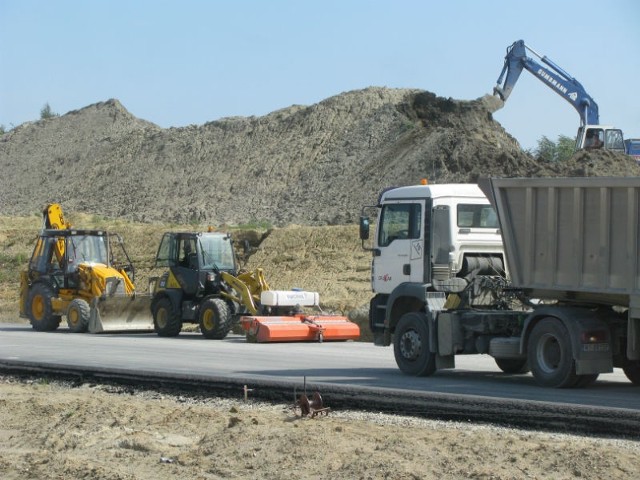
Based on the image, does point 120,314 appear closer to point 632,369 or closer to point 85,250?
point 85,250

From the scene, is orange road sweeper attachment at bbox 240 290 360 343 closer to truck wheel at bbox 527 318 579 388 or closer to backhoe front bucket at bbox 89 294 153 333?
backhoe front bucket at bbox 89 294 153 333

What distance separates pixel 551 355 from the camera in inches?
588

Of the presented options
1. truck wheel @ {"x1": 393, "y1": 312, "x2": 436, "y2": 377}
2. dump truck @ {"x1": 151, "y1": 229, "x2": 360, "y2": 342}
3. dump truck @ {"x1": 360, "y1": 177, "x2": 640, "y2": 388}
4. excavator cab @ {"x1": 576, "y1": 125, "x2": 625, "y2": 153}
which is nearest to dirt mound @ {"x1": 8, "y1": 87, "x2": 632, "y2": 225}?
excavator cab @ {"x1": 576, "y1": 125, "x2": 625, "y2": 153}

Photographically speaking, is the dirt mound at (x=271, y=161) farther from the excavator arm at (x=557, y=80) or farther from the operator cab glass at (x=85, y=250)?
the operator cab glass at (x=85, y=250)

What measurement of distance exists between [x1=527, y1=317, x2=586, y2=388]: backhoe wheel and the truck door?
8.81 feet

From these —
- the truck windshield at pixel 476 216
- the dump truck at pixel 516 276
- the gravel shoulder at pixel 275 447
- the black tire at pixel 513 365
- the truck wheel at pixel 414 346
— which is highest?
the truck windshield at pixel 476 216

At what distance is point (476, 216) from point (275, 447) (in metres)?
7.80

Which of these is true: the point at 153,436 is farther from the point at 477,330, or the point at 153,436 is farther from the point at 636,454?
the point at 477,330

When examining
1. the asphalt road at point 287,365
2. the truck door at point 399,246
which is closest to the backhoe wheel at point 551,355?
the asphalt road at point 287,365

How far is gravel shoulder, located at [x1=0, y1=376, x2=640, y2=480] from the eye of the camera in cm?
968

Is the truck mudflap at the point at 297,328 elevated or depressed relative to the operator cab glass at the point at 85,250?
depressed

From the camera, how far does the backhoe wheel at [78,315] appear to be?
93.8ft

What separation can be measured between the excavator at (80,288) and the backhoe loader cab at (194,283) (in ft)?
4.81

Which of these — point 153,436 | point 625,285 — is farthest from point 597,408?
point 153,436
